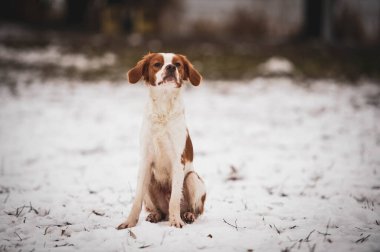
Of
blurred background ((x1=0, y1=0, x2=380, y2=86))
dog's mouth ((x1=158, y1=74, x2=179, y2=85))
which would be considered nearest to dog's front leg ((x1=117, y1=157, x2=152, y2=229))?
dog's mouth ((x1=158, y1=74, x2=179, y2=85))

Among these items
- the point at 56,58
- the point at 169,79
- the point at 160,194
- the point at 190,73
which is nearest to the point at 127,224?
the point at 160,194

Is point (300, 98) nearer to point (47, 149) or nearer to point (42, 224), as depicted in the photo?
point (47, 149)

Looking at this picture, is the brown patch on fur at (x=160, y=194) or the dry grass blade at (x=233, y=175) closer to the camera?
the brown patch on fur at (x=160, y=194)

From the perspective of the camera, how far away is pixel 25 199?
3.46m

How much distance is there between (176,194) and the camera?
2.84 m

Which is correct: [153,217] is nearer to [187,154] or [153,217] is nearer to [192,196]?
[192,196]

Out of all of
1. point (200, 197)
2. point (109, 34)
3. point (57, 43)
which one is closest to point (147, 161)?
point (200, 197)

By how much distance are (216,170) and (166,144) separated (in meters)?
1.85

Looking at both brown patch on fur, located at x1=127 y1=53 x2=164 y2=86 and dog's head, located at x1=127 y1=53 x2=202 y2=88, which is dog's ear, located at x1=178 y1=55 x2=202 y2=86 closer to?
dog's head, located at x1=127 y1=53 x2=202 y2=88

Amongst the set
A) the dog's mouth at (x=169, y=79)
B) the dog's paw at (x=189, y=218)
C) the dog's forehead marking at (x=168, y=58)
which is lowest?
the dog's paw at (x=189, y=218)

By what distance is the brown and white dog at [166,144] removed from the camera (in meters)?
2.82

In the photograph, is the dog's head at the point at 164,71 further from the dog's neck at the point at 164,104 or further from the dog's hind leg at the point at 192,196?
the dog's hind leg at the point at 192,196

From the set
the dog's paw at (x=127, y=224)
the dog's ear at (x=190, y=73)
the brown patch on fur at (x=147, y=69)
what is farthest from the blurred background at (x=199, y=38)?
the dog's paw at (x=127, y=224)

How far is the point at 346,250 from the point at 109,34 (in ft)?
46.5
